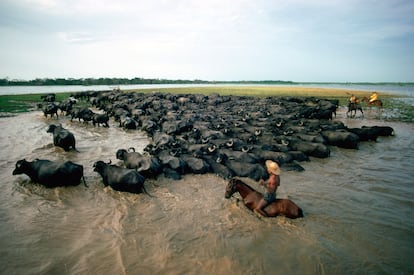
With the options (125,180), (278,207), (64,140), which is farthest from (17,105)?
(278,207)

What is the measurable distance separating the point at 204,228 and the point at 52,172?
15.5 feet

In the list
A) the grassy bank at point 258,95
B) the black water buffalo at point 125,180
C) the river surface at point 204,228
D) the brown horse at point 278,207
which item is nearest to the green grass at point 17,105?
Result: the grassy bank at point 258,95

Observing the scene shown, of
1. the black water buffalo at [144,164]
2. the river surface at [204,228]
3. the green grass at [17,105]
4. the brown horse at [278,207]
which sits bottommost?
the river surface at [204,228]

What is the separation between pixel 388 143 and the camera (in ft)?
43.6

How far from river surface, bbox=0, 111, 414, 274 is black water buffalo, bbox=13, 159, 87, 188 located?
219mm

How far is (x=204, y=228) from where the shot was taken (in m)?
5.64

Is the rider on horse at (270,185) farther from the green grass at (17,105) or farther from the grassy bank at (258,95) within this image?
the green grass at (17,105)

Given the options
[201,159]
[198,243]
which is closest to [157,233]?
[198,243]

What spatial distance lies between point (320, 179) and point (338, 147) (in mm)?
5143

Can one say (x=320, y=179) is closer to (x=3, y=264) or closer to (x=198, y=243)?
(x=198, y=243)

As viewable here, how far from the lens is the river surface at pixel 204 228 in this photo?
4516mm

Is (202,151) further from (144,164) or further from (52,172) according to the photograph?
(52,172)

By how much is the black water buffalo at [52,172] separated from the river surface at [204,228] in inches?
8.6

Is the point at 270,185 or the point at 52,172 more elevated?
the point at 270,185
